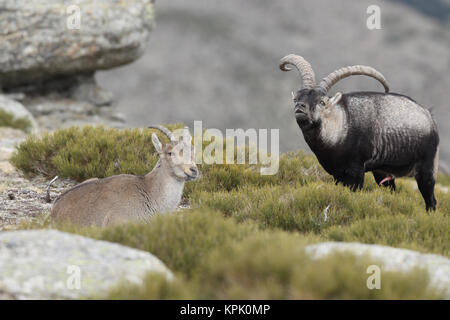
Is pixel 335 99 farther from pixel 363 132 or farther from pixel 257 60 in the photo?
pixel 257 60

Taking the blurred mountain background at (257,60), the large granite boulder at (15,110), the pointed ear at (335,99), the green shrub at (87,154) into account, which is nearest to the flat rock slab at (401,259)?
Result: the pointed ear at (335,99)

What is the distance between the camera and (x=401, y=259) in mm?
4531

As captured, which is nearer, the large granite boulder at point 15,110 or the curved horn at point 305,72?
the curved horn at point 305,72

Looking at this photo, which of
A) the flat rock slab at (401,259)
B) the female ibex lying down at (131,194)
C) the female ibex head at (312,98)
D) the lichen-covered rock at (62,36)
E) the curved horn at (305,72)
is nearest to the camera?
the flat rock slab at (401,259)

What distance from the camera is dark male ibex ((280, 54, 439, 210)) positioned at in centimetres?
725

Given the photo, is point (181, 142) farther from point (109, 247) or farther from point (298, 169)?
point (298, 169)

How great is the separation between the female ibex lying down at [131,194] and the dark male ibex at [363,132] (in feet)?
5.45

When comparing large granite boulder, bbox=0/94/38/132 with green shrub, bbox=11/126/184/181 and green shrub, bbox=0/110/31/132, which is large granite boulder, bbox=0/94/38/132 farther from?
green shrub, bbox=11/126/184/181

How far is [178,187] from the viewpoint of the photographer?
6.62 m

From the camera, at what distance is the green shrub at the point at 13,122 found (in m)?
14.3

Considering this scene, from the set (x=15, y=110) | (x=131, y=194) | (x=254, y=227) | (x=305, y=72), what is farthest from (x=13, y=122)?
(x=254, y=227)

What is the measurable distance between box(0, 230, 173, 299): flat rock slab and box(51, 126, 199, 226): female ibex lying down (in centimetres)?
147

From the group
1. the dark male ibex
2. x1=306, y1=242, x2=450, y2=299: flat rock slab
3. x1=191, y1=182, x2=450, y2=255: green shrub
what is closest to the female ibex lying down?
x1=191, y1=182, x2=450, y2=255: green shrub

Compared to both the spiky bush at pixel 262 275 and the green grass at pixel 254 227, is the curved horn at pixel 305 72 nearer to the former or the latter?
the green grass at pixel 254 227
